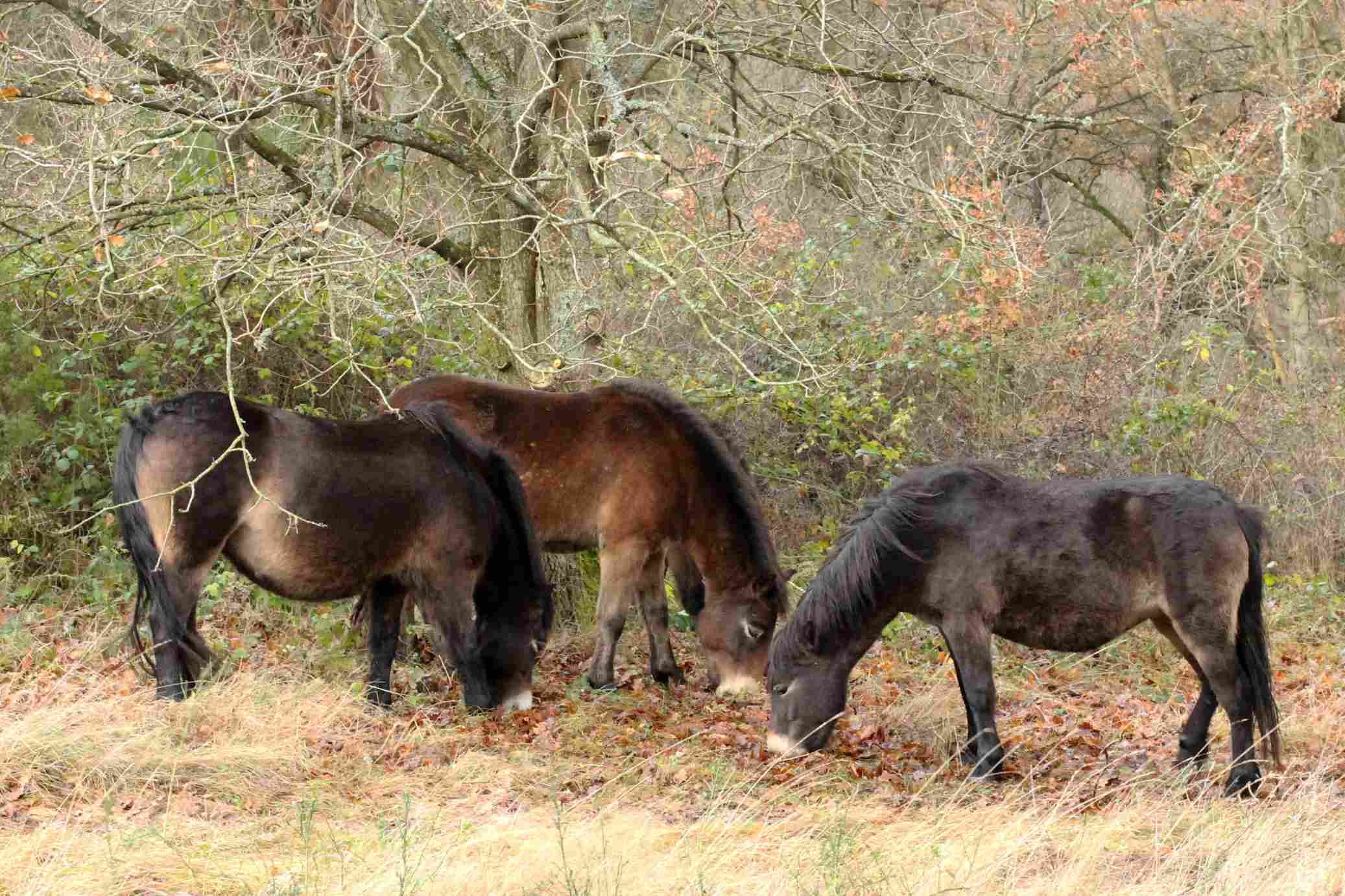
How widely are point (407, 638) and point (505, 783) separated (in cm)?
267

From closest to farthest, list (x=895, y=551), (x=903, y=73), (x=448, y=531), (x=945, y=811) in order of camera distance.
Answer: (x=945, y=811) < (x=895, y=551) < (x=448, y=531) < (x=903, y=73)

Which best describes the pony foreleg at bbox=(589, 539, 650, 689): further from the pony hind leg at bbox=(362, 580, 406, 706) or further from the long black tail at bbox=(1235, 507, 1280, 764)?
the long black tail at bbox=(1235, 507, 1280, 764)

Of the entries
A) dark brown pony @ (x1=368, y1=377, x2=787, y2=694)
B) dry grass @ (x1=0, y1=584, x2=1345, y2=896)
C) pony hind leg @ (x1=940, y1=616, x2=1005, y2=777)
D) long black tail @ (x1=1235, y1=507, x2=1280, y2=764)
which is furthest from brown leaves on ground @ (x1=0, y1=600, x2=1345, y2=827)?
dark brown pony @ (x1=368, y1=377, x2=787, y2=694)

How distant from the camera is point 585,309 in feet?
27.7

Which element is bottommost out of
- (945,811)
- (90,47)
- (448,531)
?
(945,811)

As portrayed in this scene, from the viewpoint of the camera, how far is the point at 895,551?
6.40 m

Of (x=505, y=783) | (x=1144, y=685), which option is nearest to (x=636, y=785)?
(x=505, y=783)

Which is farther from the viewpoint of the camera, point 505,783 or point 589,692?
point 589,692

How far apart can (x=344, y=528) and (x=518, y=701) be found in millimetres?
1289

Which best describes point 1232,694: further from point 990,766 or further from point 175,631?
point 175,631

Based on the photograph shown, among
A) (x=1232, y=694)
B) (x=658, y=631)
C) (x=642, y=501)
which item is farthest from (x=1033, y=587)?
(x=658, y=631)

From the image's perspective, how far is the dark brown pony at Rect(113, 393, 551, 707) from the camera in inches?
260

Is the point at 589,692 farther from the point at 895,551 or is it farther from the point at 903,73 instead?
the point at 903,73

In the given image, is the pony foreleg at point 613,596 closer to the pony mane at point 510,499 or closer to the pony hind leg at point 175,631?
the pony mane at point 510,499
